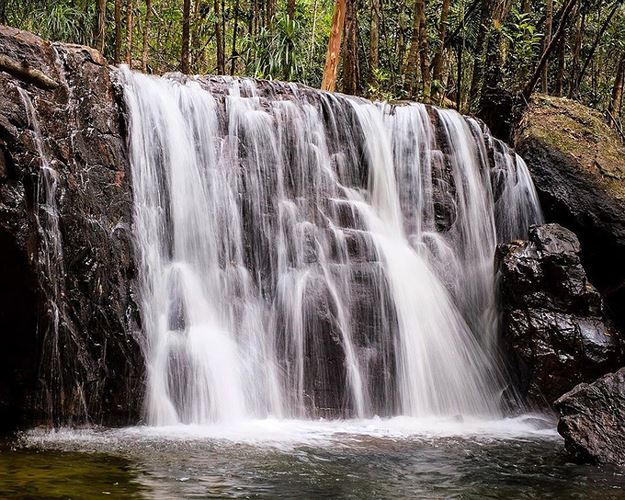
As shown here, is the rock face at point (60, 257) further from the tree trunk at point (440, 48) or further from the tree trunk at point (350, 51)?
the tree trunk at point (440, 48)

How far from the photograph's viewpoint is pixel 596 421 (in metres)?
5.38

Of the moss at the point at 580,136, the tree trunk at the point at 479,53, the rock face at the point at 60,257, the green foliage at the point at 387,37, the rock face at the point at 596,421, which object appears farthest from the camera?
the tree trunk at the point at 479,53

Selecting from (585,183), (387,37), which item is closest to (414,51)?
(585,183)

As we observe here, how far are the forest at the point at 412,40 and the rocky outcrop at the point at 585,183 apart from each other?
1260mm

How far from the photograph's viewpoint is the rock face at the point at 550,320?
722 centimetres

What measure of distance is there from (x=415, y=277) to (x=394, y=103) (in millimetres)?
2886

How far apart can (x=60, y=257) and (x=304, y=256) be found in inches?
106

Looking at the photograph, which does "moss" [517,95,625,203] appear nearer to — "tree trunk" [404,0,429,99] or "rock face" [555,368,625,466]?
"tree trunk" [404,0,429,99]

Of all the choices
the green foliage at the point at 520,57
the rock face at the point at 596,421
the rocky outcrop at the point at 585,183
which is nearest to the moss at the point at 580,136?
the rocky outcrop at the point at 585,183

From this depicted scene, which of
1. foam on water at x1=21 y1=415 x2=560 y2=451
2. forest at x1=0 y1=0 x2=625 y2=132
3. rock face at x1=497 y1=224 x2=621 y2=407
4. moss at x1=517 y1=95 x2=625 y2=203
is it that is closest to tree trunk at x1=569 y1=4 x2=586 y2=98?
forest at x1=0 y1=0 x2=625 y2=132

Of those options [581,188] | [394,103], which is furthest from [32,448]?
[581,188]

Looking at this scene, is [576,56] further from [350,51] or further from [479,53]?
[350,51]

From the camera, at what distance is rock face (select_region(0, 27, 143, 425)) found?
5695 millimetres

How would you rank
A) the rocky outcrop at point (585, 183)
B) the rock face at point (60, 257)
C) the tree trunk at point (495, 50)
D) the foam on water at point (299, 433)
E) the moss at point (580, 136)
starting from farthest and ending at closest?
the tree trunk at point (495, 50)
the moss at point (580, 136)
the rocky outcrop at point (585, 183)
the rock face at point (60, 257)
the foam on water at point (299, 433)
